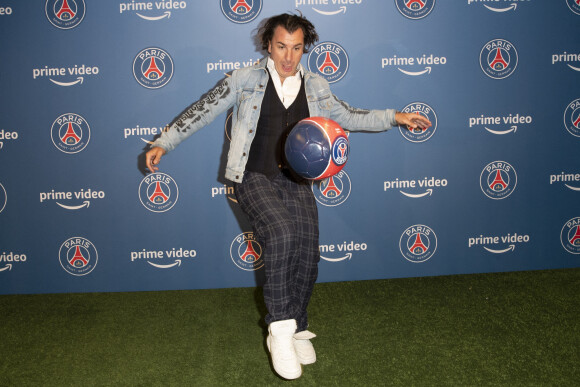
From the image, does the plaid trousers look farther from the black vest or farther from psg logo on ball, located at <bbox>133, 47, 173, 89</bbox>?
psg logo on ball, located at <bbox>133, 47, 173, 89</bbox>

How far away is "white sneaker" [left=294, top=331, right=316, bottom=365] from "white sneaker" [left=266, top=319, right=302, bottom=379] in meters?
0.24

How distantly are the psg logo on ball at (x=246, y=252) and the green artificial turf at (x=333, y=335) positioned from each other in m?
0.20

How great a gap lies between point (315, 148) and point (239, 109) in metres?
0.61

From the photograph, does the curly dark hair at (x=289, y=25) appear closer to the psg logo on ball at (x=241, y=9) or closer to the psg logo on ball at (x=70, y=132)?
the psg logo on ball at (x=241, y=9)

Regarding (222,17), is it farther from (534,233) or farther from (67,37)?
(534,233)

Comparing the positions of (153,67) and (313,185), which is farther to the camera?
(313,185)

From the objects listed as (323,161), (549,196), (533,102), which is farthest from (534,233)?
(323,161)

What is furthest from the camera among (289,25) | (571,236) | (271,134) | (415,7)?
(571,236)

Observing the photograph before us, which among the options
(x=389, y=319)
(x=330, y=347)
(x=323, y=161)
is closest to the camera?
(x=323, y=161)

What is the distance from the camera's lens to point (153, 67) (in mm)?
3576

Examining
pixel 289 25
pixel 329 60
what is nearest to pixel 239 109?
pixel 289 25

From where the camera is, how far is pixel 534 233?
13.0 feet

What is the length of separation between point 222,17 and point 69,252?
86.8 inches

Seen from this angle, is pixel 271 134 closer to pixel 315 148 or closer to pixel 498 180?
pixel 315 148
